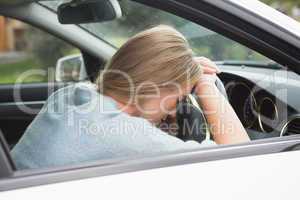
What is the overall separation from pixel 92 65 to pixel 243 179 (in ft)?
6.33

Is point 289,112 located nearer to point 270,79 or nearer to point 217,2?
point 270,79

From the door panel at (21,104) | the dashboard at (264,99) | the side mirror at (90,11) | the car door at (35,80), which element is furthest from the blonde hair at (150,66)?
the door panel at (21,104)

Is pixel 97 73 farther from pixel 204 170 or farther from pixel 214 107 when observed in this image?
pixel 204 170

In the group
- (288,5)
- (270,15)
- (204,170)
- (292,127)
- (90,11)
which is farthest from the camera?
(288,5)

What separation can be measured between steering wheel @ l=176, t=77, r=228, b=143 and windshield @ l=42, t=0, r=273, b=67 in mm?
165

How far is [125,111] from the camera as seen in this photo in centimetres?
212

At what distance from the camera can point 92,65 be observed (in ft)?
12.1

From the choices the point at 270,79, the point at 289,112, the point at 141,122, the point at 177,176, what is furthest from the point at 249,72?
the point at 177,176

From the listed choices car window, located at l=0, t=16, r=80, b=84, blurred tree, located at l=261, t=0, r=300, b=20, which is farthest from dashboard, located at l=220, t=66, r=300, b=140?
blurred tree, located at l=261, t=0, r=300, b=20

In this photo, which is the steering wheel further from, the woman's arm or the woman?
the woman

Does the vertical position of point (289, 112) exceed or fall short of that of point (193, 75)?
it falls short

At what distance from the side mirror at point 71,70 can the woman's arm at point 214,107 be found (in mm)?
1359

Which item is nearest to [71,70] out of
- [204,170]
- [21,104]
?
[21,104]

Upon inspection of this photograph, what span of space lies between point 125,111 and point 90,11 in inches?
35.2
